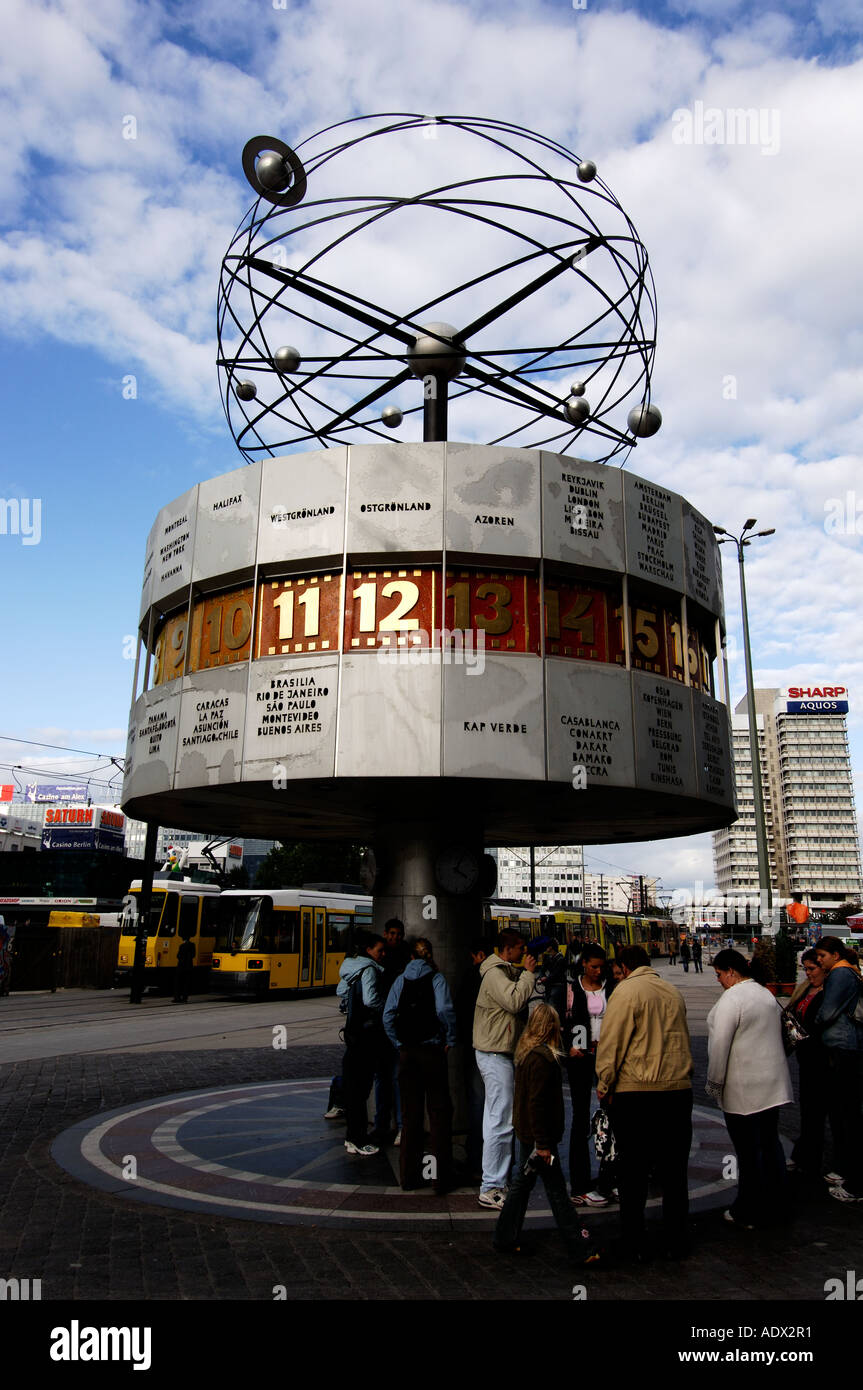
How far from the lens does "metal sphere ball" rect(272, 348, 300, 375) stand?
1059cm

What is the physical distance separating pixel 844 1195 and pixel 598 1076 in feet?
9.95

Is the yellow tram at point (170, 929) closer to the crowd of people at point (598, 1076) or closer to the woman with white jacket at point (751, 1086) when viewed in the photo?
the crowd of people at point (598, 1076)

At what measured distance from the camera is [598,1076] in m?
5.95

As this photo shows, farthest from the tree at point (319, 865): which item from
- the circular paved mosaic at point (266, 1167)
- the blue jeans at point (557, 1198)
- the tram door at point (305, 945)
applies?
the blue jeans at point (557, 1198)

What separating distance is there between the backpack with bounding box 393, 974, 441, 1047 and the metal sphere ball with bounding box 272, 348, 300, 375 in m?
7.11

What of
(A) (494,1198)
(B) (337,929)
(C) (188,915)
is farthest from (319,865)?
(A) (494,1198)

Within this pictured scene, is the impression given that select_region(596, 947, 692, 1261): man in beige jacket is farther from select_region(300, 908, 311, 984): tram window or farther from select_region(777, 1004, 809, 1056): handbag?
select_region(300, 908, 311, 984): tram window

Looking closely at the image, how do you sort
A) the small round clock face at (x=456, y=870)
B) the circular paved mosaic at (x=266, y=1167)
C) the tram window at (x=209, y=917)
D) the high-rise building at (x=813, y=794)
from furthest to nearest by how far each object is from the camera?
the high-rise building at (x=813, y=794), the tram window at (x=209, y=917), the small round clock face at (x=456, y=870), the circular paved mosaic at (x=266, y=1167)

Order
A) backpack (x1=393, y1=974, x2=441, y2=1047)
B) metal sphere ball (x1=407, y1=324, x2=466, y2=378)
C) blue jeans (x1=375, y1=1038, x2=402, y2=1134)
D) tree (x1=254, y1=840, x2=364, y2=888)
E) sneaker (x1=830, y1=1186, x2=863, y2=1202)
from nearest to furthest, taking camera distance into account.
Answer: sneaker (x1=830, y1=1186, x2=863, y2=1202)
backpack (x1=393, y1=974, x2=441, y2=1047)
blue jeans (x1=375, y1=1038, x2=402, y2=1134)
metal sphere ball (x1=407, y1=324, x2=466, y2=378)
tree (x1=254, y1=840, x2=364, y2=888)

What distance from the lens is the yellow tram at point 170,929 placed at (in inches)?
1219

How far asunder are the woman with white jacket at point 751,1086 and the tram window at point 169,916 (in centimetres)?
2691

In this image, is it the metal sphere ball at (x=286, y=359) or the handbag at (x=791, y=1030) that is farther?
the metal sphere ball at (x=286, y=359)

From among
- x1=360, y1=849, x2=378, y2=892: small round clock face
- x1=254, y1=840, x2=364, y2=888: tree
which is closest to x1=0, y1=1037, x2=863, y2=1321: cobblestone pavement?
x1=360, y1=849, x2=378, y2=892: small round clock face
